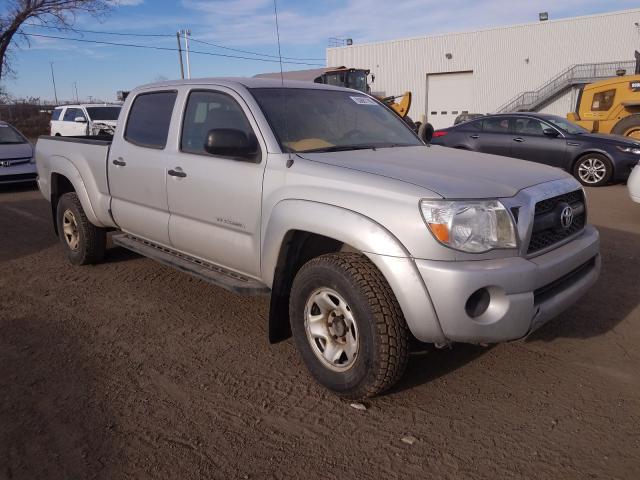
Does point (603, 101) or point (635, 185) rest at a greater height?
point (603, 101)

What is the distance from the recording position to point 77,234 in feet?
18.5

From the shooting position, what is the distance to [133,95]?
4.92 metres

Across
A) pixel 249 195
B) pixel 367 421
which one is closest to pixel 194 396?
pixel 367 421

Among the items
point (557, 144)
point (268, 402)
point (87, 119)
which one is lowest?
point (268, 402)

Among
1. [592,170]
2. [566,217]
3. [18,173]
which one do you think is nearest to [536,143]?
[592,170]

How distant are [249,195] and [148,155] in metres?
1.39

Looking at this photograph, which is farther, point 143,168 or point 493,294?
point 143,168

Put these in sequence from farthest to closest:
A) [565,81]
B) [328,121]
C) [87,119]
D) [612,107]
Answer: [565,81]
[87,119]
[612,107]
[328,121]

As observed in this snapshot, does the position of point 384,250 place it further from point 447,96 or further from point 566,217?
point 447,96

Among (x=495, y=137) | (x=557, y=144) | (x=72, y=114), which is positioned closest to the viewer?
(x=557, y=144)

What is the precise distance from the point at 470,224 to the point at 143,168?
287cm

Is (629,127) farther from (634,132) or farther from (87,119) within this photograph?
(87,119)

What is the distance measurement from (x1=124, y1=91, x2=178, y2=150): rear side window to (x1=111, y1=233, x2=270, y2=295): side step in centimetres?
87

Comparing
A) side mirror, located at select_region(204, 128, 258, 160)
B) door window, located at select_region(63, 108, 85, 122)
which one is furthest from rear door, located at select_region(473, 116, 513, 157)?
door window, located at select_region(63, 108, 85, 122)
